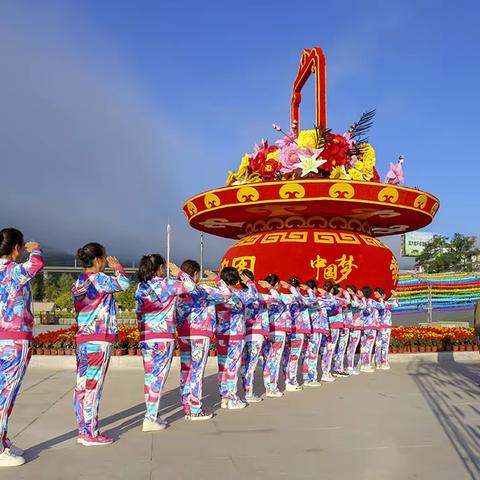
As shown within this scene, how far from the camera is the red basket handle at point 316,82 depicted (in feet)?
40.7

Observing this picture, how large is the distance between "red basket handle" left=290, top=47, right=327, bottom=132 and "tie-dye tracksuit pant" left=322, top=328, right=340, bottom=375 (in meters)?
5.06

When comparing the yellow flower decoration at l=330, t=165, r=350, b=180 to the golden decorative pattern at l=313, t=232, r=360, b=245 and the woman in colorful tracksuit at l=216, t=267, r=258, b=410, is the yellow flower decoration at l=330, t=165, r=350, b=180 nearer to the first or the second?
the golden decorative pattern at l=313, t=232, r=360, b=245

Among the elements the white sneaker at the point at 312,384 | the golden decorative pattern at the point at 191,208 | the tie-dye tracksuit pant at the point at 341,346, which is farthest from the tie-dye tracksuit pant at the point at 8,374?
the golden decorative pattern at the point at 191,208

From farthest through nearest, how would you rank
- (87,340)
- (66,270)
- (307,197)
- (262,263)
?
(66,270), (262,263), (307,197), (87,340)

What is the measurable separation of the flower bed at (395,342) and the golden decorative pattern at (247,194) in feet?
9.58

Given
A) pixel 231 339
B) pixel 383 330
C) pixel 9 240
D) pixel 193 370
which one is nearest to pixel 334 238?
pixel 383 330

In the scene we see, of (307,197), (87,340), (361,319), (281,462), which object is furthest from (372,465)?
(307,197)

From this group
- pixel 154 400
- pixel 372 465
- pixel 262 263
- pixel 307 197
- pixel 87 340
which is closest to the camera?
pixel 372 465

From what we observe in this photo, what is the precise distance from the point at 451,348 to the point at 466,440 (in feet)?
23.6

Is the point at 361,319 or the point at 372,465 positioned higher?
the point at 361,319

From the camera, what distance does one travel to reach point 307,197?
1027 cm

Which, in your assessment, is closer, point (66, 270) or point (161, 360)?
point (161, 360)

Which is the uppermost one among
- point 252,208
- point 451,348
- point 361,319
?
point 252,208

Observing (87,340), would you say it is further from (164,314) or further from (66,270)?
(66,270)
